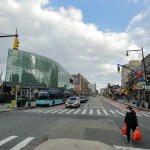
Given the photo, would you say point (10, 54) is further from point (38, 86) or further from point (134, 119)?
point (134, 119)

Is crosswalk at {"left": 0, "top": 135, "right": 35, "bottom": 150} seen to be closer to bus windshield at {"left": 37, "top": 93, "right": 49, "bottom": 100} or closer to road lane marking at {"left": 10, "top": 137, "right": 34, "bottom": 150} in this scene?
road lane marking at {"left": 10, "top": 137, "right": 34, "bottom": 150}

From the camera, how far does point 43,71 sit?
420 ft

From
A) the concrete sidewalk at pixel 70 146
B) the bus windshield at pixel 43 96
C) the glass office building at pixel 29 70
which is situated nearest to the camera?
the concrete sidewalk at pixel 70 146

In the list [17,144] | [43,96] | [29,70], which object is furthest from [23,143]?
[29,70]

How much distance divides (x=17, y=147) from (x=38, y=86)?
11197 cm

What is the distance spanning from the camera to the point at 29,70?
115 meters

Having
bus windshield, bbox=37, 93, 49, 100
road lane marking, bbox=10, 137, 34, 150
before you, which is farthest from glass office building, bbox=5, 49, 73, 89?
road lane marking, bbox=10, 137, 34, 150

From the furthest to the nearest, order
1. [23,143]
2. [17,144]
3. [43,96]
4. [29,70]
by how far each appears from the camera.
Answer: [29,70] < [43,96] < [23,143] < [17,144]

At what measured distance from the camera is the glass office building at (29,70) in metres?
107

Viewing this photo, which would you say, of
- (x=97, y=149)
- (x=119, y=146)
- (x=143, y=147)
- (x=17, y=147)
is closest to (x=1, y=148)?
(x=17, y=147)

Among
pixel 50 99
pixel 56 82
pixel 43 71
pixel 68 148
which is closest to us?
pixel 68 148

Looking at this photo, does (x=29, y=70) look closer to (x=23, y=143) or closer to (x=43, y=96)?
(x=43, y=96)

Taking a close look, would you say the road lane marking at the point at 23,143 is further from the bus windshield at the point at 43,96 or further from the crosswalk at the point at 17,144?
the bus windshield at the point at 43,96

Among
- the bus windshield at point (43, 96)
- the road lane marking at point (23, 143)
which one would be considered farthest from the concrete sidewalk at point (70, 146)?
→ the bus windshield at point (43, 96)
